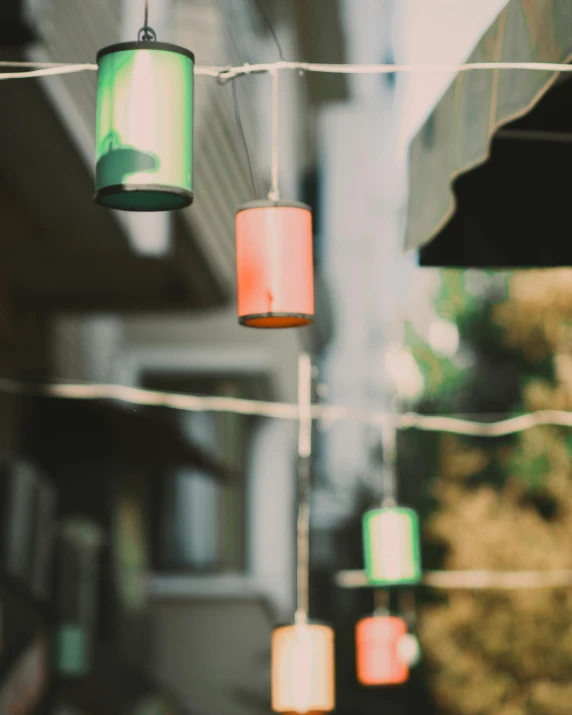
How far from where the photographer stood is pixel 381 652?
30.3ft

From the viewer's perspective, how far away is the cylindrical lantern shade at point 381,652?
9.14 meters

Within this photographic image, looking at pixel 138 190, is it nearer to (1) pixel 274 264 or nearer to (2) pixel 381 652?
(1) pixel 274 264

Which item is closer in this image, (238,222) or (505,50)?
(505,50)

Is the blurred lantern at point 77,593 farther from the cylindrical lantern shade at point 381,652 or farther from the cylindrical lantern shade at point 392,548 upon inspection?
the cylindrical lantern shade at point 392,548

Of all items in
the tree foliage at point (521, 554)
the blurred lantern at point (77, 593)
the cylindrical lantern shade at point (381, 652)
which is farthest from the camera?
the tree foliage at point (521, 554)

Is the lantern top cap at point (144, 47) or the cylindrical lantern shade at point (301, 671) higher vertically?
the lantern top cap at point (144, 47)

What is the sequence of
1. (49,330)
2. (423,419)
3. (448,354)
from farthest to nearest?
(448,354)
(49,330)
(423,419)

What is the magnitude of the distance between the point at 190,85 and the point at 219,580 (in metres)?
10.8

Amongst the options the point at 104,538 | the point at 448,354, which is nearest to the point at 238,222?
the point at 104,538

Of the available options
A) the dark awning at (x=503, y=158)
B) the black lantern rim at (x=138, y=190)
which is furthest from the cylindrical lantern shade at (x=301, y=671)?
the black lantern rim at (x=138, y=190)

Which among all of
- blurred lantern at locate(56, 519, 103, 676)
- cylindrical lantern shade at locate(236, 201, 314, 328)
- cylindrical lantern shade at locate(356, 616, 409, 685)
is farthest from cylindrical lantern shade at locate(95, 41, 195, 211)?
blurred lantern at locate(56, 519, 103, 676)

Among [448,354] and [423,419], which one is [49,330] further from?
[448,354]

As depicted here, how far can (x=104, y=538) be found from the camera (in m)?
12.2

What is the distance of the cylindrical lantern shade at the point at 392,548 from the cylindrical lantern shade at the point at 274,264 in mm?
4297
